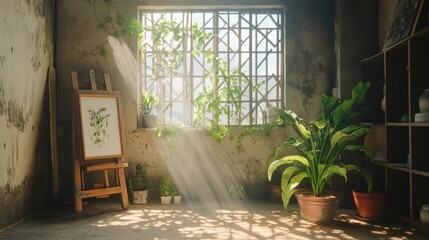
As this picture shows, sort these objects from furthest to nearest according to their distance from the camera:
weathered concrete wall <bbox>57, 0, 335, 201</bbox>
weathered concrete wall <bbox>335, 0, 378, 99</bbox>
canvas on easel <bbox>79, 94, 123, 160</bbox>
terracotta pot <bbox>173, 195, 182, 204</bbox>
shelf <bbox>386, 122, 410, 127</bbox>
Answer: weathered concrete wall <bbox>57, 0, 335, 201</bbox>, terracotta pot <bbox>173, 195, 182, 204</bbox>, weathered concrete wall <bbox>335, 0, 378, 99</bbox>, canvas on easel <bbox>79, 94, 123, 160</bbox>, shelf <bbox>386, 122, 410, 127</bbox>

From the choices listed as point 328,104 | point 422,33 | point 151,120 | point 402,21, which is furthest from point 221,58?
point 422,33

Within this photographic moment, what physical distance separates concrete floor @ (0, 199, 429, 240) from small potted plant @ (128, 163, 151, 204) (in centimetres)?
18

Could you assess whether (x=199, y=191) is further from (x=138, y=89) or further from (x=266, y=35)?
(x=266, y=35)

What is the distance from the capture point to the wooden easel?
3.89 meters

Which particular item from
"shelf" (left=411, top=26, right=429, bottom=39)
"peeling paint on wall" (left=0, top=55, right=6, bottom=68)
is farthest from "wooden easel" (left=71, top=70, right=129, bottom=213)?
"shelf" (left=411, top=26, right=429, bottom=39)

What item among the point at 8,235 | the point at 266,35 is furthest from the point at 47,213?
the point at 266,35

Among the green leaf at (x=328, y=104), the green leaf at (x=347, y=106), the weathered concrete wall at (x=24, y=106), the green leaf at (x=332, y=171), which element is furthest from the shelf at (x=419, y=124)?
the weathered concrete wall at (x=24, y=106)

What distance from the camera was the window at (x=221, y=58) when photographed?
475 cm

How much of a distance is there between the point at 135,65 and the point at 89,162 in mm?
1435

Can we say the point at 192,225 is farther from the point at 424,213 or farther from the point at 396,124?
the point at 396,124

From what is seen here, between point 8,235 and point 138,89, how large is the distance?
2.33 meters

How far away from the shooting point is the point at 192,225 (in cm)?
342

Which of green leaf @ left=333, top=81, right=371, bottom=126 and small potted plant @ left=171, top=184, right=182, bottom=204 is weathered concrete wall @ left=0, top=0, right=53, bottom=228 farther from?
green leaf @ left=333, top=81, right=371, bottom=126

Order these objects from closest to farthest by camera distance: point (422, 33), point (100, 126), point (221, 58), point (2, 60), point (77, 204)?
point (422, 33), point (2, 60), point (77, 204), point (100, 126), point (221, 58)
